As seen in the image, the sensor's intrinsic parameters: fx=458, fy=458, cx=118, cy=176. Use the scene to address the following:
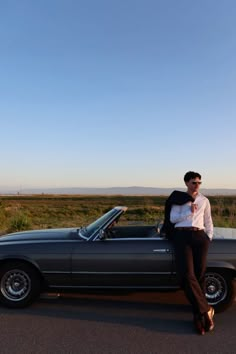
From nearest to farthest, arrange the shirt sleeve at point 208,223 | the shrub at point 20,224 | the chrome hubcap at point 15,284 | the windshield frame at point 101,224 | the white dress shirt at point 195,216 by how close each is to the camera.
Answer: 1. the white dress shirt at point 195,216
2. the shirt sleeve at point 208,223
3. the chrome hubcap at point 15,284
4. the windshield frame at point 101,224
5. the shrub at point 20,224

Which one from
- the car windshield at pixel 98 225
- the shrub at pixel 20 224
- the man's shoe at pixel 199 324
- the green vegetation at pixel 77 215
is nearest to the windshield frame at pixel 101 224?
the car windshield at pixel 98 225

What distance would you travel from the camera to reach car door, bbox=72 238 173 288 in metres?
5.76

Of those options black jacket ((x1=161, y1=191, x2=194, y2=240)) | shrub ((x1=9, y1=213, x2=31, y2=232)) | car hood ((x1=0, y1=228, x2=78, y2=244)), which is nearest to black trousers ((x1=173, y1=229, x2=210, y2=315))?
black jacket ((x1=161, y1=191, x2=194, y2=240))

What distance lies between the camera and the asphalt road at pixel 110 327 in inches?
175

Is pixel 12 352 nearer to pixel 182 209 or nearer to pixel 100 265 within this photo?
pixel 100 265

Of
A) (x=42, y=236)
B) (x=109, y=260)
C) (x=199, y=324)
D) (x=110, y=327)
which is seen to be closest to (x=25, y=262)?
(x=42, y=236)

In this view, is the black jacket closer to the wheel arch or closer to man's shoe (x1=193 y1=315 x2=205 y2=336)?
man's shoe (x1=193 y1=315 x2=205 y2=336)

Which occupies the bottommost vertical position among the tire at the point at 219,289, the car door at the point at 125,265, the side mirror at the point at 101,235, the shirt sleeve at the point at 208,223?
the tire at the point at 219,289

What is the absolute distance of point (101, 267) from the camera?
19.0 ft

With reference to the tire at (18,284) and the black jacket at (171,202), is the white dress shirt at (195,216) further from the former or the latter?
the tire at (18,284)

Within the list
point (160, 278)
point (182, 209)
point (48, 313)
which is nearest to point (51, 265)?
point (48, 313)

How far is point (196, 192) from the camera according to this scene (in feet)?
17.8

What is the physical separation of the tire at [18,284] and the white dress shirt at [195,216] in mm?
1971

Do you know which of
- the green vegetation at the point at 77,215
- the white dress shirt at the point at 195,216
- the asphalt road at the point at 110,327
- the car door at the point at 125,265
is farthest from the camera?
the green vegetation at the point at 77,215
